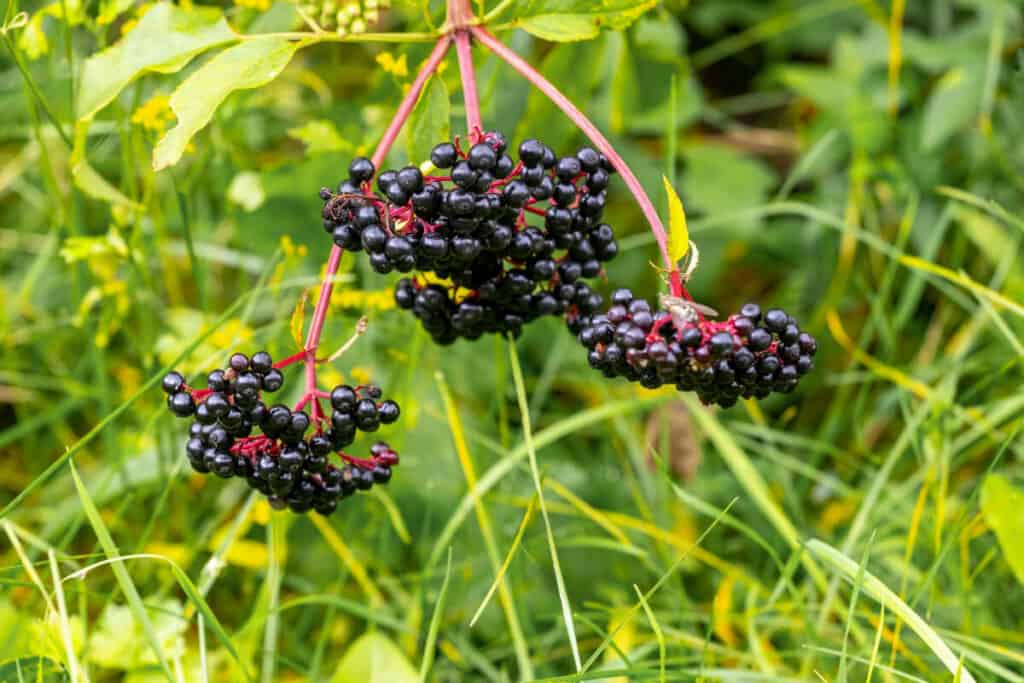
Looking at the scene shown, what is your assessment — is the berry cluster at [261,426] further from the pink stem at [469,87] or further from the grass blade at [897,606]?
the grass blade at [897,606]

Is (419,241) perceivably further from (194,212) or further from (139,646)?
(194,212)

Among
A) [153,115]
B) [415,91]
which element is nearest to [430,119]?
[415,91]

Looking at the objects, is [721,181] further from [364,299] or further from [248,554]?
[248,554]

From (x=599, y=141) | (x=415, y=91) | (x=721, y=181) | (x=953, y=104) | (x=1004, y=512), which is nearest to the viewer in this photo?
(x=599, y=141)

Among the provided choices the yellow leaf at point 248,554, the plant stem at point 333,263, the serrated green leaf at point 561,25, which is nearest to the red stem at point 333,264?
the plant stem at point 333,263

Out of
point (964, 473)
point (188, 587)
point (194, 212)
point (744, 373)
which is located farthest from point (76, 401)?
point (964, 473)

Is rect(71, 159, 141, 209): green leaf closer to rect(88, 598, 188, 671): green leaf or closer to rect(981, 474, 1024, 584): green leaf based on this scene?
rect(88, 598, 188, 671): green leaf
